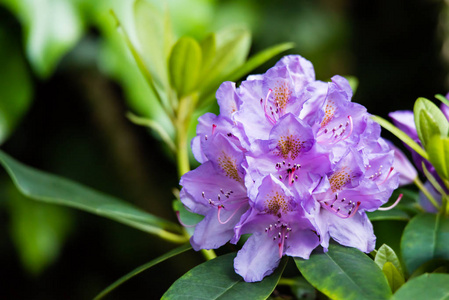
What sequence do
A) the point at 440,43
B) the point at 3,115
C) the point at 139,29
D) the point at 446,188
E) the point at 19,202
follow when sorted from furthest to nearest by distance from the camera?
the point at 440,43 < the point at 19,202 < the point at 3,115 < the point at 139,29 < the point at 446,188

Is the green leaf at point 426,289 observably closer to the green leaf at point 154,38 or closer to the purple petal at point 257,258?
the purple petal at point 257,258

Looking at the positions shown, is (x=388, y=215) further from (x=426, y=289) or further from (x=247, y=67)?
(x=247, y=67)

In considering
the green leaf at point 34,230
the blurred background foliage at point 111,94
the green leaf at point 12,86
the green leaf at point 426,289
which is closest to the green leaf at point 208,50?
the green leaf at point 426,289

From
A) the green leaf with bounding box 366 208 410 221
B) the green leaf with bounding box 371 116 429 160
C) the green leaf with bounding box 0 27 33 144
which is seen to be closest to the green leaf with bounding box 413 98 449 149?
the green leaf with bounding box 371 116 429 160

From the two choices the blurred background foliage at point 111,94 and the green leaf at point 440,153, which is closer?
the green leaf at point 440,153

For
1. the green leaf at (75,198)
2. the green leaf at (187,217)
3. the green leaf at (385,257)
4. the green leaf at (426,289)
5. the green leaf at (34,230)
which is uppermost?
the green leaf at (426,289)

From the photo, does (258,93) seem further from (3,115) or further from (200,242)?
(3,115)

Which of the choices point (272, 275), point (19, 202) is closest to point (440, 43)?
point (19, 202)
